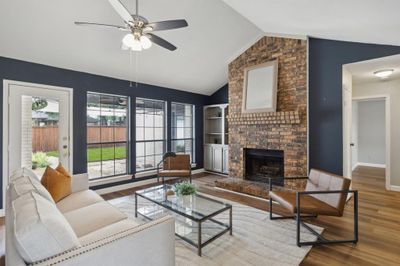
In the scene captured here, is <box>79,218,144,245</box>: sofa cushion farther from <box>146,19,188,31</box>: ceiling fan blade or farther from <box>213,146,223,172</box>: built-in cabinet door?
<box>213,146,223,172</box>: built-in cabinet door

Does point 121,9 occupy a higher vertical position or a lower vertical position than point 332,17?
lower

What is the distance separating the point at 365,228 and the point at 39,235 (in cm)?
355

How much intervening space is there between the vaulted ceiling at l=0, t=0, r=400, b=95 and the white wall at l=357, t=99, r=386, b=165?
4680mm

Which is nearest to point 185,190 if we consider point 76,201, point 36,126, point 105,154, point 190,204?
point 190,204

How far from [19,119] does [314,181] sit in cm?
461

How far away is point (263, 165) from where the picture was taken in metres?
4.85

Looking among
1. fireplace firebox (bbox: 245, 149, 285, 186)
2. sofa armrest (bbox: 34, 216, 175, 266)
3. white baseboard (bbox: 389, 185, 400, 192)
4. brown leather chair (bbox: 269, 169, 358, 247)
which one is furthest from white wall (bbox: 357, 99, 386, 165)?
sofa armrest (bbox: 34, 216, 175, 266)

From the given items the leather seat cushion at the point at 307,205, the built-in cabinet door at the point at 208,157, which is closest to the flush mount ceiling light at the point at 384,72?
the leather seat cushion at the point at 307,205

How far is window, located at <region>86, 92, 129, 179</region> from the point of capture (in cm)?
432

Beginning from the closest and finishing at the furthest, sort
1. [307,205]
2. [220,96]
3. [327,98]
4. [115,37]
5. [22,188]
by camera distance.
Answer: [22,188]
[307,205]
[115,37]
[327,98]
[220,96]

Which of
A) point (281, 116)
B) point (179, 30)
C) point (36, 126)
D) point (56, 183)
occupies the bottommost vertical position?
point (56, 183)

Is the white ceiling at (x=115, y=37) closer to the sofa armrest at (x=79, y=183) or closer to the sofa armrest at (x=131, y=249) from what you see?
the sofa armrest at (x=79, y=183)

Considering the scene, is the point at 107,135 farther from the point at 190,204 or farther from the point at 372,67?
the point at 372,67

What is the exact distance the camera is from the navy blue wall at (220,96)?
6227mm
